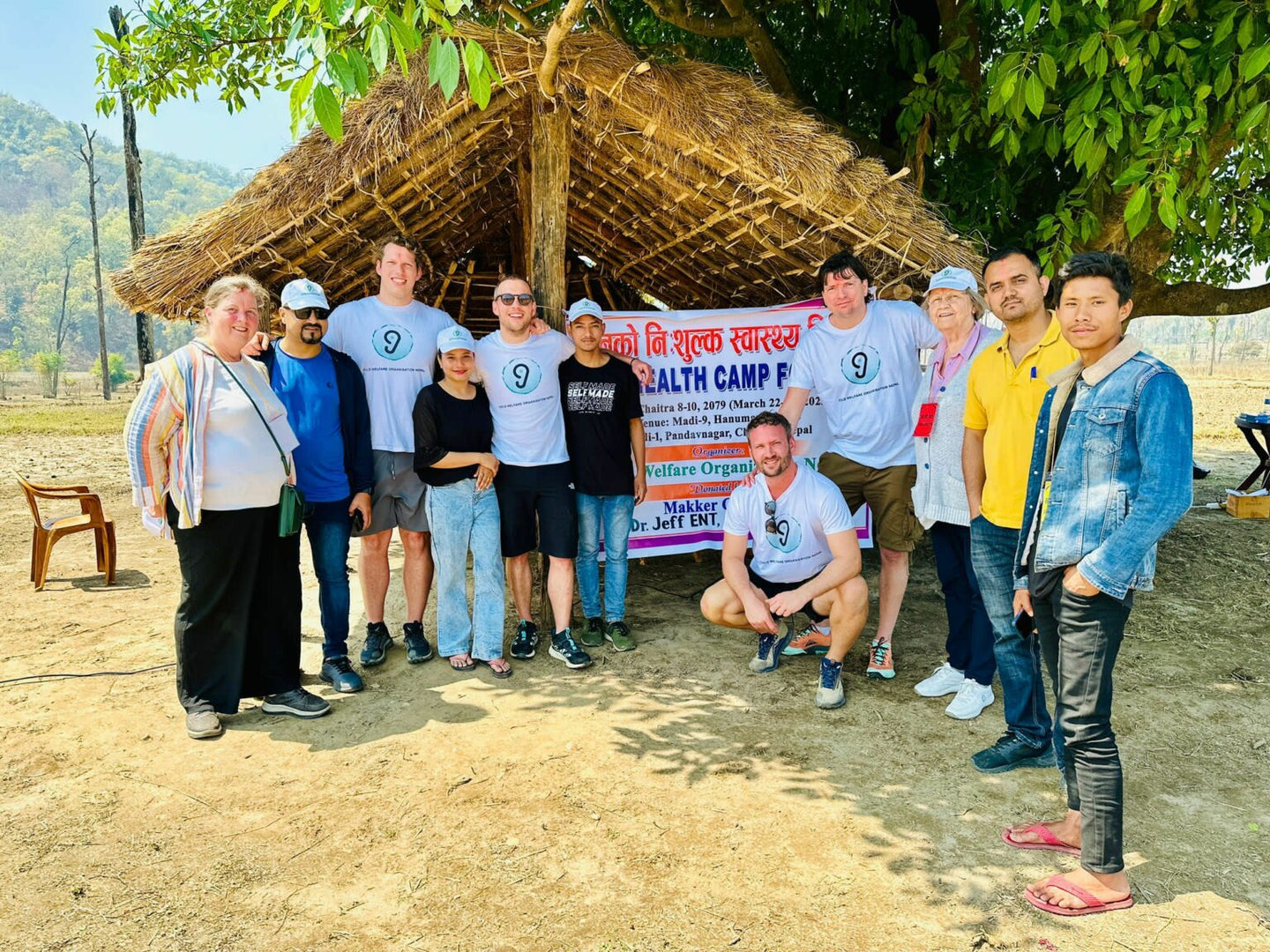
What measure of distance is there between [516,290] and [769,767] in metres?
2.50

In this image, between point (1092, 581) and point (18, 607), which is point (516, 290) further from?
point (18, 607)

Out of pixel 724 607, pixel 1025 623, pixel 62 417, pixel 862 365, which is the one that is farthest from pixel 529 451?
pixel 62 417

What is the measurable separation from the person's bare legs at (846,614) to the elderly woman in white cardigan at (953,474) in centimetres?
38

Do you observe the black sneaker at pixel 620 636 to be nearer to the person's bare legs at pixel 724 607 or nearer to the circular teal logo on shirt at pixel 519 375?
the person's bare legs at pixel 724 607

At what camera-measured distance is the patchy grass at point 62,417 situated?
57.9ft

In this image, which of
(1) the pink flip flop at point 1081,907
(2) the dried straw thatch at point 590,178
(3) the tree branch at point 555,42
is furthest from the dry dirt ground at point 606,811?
(3) the tree branch at point 555,42

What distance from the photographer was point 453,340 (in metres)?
4.09

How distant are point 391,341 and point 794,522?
2.18m

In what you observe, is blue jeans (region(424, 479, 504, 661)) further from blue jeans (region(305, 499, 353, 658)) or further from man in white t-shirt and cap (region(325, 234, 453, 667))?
blue jeans (region(305, 499, 353, 658))

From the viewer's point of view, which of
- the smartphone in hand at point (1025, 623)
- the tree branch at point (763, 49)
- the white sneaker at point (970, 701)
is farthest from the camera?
the tree branch at point (763, 49)

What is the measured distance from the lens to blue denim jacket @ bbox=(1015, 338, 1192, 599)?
224 centimetres

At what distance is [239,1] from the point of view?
696 cm

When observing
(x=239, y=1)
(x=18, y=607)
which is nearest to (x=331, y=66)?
(x=18, y=607)

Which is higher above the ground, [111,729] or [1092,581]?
[1092,581]
